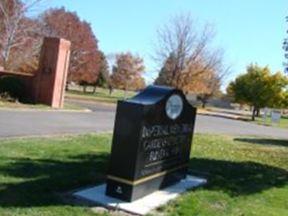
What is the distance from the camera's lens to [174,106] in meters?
8.40

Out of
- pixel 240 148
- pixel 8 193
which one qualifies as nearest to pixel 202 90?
pixel 240 148

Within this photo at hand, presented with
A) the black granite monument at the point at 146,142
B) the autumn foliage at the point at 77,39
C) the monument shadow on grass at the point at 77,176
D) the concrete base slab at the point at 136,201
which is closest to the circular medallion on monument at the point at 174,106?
the black granite monument at the point at 146,142

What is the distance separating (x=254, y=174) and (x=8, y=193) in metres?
5.57

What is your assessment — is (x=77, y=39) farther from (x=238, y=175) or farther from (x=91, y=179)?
(x=91, y=179)

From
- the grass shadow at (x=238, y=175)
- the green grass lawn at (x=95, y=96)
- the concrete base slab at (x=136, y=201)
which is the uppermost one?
the grass shadow at (x=238, y=175)

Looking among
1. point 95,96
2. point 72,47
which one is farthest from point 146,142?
point 95,96

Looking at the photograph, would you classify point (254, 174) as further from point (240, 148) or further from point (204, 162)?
point (240, 148)

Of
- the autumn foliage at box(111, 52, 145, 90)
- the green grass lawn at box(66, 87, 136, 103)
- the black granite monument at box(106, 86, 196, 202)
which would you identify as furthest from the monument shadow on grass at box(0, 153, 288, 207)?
the autumn foliage at box(111, 52, 145, 90)

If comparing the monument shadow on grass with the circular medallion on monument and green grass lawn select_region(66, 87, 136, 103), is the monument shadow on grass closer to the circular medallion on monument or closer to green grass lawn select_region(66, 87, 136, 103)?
the circular medallion on monument

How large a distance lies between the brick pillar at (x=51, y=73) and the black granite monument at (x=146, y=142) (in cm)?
1883

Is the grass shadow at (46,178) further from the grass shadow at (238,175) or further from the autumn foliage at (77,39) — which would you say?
the autumn foliage at (77,39)

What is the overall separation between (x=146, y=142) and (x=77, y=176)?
1666 millimetres

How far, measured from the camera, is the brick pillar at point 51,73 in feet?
88.4

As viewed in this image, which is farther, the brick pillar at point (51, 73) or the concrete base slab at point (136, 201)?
the brick pillar at point (51, 73)
